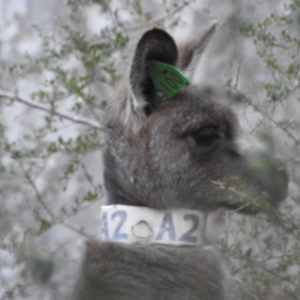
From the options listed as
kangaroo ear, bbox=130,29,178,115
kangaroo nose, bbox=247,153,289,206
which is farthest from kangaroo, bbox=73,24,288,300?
kangaroo nose, bbox=247,153,289,206

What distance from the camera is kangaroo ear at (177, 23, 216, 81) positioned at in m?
3.80

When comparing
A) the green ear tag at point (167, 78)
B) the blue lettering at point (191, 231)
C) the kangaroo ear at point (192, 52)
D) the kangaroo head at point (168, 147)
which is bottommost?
the blue lettering at point (191, 231)

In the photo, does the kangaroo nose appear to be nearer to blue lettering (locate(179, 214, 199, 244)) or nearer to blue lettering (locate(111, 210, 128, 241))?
blue lettering (locate(179, 214, 199, 244))

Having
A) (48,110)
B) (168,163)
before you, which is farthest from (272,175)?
(48,110)

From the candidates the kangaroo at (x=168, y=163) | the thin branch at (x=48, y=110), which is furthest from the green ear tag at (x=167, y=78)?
the thin branch at (x=48, y=110)

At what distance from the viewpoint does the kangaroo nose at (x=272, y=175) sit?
2475 mm

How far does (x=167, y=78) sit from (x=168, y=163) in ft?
1.14

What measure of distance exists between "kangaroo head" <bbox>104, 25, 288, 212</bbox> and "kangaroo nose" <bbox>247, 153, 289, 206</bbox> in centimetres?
60

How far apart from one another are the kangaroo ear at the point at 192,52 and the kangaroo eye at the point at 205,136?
24cm

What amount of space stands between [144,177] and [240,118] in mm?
503

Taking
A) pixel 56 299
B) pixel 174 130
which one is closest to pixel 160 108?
pixel 174 130

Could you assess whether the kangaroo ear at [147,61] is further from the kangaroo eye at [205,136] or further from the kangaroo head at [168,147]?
the kangaroo eye at [205,136]

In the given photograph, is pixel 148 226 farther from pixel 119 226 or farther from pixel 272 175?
pixel 272 175

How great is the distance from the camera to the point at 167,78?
3.64 m
